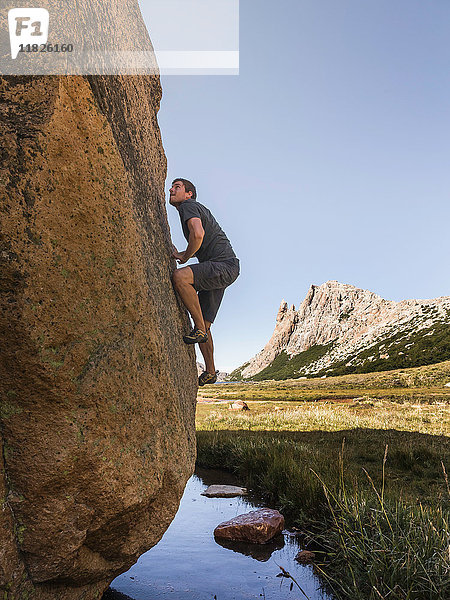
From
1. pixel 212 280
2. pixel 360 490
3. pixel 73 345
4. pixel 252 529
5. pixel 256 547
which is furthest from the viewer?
pixel 360 490

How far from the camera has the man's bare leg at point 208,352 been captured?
6.30 meters

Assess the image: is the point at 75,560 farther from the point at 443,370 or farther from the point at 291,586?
the point at 443,370

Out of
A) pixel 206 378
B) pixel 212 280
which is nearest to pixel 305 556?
pixel 206 378

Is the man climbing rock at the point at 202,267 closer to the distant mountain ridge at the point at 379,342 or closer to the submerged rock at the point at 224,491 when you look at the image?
the submerged rock at the point at 224,491

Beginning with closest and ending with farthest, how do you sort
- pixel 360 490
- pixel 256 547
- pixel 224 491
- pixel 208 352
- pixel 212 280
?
pixel 212 280
pixel 208 352
pixel 256 547
pixel 360 490
pixel 224 491

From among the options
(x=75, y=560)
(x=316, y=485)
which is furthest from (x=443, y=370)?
(x=75, y=560)

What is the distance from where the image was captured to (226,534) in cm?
679

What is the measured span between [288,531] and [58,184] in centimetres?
668

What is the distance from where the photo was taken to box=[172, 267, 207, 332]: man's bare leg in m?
5.47

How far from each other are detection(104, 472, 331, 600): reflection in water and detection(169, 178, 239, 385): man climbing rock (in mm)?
2566

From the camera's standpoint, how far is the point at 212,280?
5746 millimetres

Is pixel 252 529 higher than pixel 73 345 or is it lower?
lower

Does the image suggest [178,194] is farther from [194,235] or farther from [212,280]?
[212,280]

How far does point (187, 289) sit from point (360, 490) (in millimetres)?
5189
